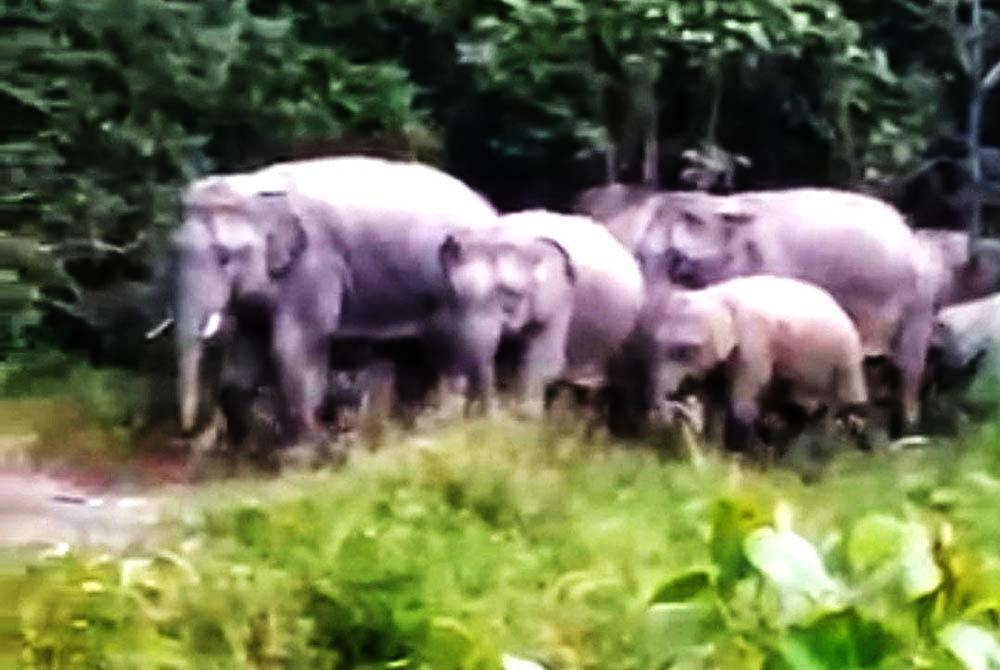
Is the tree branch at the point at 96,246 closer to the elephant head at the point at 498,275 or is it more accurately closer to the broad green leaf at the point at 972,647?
the elephant head at the point at 498,275

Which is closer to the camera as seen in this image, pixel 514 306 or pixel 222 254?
pixel 222 254

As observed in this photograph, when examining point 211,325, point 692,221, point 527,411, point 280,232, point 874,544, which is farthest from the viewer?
point 692,221

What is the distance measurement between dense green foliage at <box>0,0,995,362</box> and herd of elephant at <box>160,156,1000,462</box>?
0.54 ft

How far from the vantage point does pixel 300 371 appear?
11.4ft

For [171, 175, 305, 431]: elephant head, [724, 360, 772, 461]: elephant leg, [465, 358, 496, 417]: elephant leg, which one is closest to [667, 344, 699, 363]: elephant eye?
[724, 360, 772, 461]: elephant leg

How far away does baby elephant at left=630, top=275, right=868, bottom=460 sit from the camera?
3.64 meters

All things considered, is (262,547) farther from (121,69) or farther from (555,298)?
(121,69)

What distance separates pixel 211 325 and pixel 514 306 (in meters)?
0.55

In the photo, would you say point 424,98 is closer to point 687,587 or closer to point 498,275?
point 498,275

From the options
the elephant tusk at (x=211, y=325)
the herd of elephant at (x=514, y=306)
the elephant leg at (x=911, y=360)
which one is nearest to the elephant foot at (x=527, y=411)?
the herd of elephant at (x=514, y=306)

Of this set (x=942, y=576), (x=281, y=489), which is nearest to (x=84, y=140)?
(x=281, y=489)

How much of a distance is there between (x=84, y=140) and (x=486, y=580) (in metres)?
2.15

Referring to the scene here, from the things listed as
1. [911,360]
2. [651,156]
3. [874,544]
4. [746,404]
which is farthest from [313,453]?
[874,544]

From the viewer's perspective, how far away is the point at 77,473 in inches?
120
